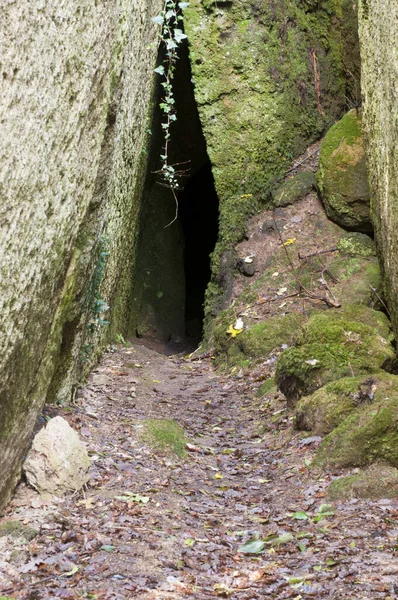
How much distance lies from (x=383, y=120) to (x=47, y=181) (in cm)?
385

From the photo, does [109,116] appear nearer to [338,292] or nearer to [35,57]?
[35,57]

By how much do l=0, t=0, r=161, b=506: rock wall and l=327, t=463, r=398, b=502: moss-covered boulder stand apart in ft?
7.03

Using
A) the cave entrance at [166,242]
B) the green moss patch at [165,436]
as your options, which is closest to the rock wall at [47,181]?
the green moss patch at [165,436]

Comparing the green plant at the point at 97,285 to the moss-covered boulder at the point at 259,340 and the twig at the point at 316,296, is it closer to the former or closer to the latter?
the moss-covered boulder at the point at 259,340

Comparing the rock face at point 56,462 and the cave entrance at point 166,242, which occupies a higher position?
the cave entrance at point 166,242

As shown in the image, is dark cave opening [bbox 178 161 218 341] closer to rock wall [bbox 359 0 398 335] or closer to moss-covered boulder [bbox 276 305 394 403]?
rock wall [bbox 359 0 398 335]

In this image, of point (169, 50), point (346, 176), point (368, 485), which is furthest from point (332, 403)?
point (169, 50)

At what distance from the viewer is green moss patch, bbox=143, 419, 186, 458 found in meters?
5.92

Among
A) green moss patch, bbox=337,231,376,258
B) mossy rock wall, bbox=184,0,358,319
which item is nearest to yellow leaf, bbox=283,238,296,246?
green moss patch, bbox=337,231,376,258

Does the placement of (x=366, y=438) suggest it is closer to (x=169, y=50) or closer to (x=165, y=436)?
(x=165, y=436)

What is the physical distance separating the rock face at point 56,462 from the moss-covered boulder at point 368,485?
1.74m

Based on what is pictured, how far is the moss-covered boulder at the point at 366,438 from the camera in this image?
5.00 m

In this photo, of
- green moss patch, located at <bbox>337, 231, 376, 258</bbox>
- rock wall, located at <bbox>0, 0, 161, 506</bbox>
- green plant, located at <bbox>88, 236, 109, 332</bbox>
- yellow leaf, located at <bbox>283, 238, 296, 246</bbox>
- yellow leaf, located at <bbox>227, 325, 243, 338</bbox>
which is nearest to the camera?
rock wall, located at <bbox>0, 0, 161, 506</bbox>

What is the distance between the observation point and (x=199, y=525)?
466cm
